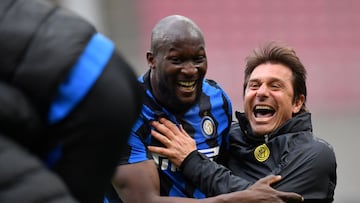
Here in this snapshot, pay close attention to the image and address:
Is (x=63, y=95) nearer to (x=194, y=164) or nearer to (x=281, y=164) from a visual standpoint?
(x=194, y=164)

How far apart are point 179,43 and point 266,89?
1.41 ft

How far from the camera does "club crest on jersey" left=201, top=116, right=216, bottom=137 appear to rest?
3.74 meters

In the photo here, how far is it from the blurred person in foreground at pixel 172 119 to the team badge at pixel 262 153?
162mm

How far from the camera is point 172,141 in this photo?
11.8 ft

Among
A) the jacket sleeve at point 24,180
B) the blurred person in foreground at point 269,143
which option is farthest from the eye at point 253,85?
the jacket sleeve at point 24,180

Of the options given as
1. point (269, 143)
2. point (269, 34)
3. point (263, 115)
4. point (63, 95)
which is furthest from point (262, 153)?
point (269, 34)

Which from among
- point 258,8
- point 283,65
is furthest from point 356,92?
point 283,65

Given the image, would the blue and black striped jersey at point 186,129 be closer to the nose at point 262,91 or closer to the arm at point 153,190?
the arm at point 153,190

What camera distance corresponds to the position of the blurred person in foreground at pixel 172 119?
11.6 ft

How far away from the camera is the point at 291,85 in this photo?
3.81 m

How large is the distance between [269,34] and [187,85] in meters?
6.30

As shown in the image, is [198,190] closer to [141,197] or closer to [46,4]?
[141,197]

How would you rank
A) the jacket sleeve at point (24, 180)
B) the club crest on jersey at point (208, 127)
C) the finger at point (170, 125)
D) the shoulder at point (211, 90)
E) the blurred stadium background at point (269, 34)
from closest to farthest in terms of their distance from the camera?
the jacket sleeve at point (24, 180) < the finger at point (170, 125) < the club crest on jersey at point (208, 127) < the shoulder at point (211, 90) < the blurred stadium background at point (269, 34)

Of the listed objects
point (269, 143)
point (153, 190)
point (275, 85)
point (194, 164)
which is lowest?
point (153, 190)
